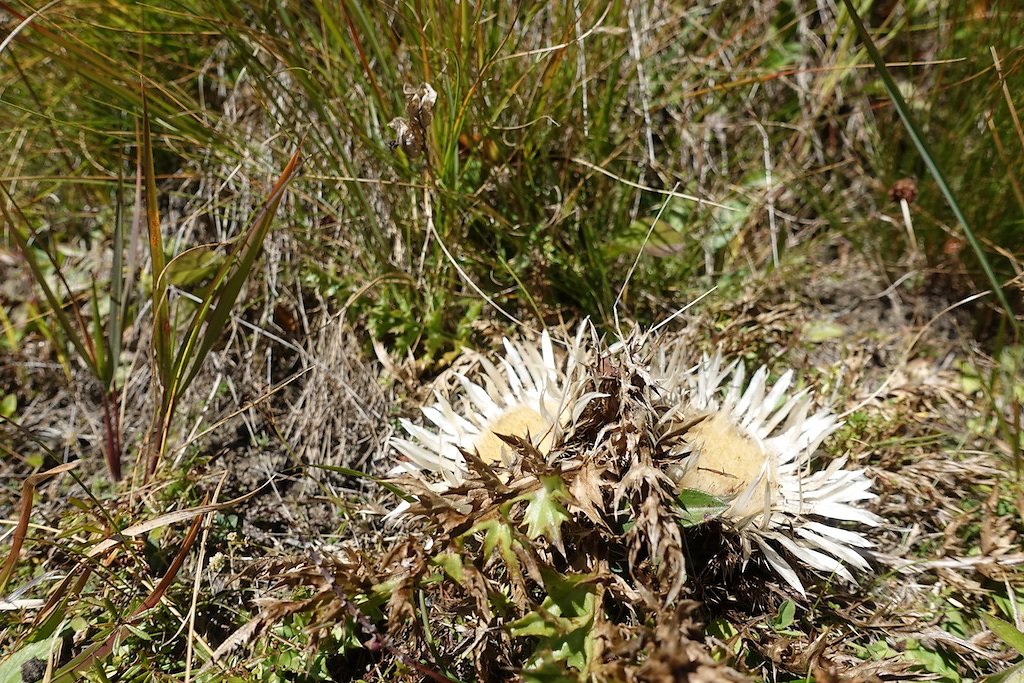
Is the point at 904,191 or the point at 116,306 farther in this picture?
the point at 904,191

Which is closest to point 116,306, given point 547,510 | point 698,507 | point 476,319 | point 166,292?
point 166,292

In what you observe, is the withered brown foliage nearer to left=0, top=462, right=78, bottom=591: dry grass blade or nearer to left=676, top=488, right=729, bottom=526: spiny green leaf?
left=676, top=488, right=729, bottom=526: spiny green leaf

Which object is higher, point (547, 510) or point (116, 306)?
point (116, 306)

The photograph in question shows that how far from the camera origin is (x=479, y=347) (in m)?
1.73

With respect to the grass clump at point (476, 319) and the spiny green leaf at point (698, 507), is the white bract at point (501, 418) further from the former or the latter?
the spiny green leaf at point (698, 507)

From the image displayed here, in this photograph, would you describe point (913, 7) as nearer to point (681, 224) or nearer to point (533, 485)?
point (681, 224)

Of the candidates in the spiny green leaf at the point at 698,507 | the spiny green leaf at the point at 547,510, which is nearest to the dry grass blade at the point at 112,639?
the spiny green leaf at the point at 547,510

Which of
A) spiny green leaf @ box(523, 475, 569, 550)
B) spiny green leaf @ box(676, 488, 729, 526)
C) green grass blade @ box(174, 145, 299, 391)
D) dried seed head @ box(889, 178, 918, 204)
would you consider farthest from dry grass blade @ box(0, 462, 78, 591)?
dried seed head @ box(889, 178, 918, 204)

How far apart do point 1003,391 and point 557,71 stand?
128 cm

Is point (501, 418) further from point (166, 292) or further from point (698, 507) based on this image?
point (166, 292)

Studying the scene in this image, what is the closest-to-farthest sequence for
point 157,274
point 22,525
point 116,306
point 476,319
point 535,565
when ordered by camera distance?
point 535,565 < point 22,525 < point 157,274 < point 116,306 < point 476,319

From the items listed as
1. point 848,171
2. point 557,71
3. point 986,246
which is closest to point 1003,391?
point 986,246

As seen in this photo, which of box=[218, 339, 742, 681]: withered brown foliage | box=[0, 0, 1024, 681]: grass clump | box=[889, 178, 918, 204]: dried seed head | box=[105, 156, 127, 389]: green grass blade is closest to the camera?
box=[218, 339, 742, 681]: withered brown foliage

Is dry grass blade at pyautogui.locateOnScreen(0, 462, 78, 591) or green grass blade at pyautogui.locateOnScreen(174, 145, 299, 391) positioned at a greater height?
green grass blade at pyautogui.locateOnScreen(174, 145, 299, 391)
